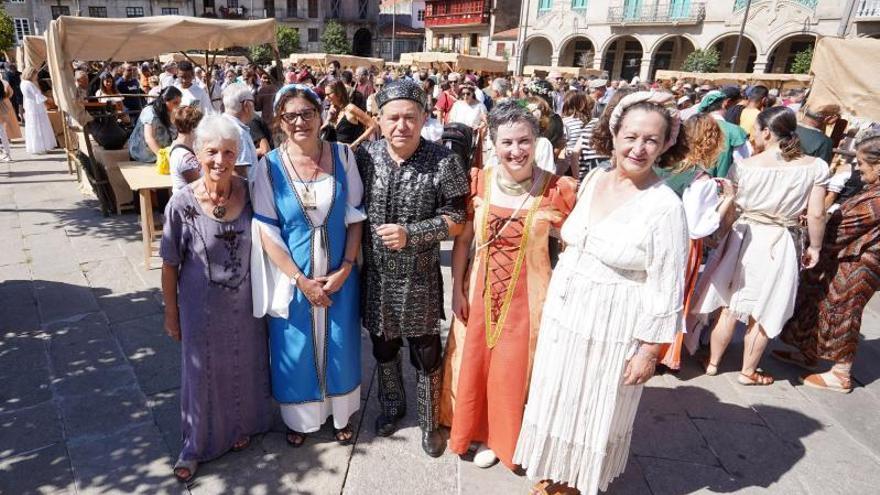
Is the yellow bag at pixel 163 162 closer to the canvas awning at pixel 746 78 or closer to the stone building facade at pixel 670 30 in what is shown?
the canvas awning at pixel 746 78

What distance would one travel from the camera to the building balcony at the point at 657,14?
3250 centimetres

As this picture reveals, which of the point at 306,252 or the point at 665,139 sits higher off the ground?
the point at 665,139

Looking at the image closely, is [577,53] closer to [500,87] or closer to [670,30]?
[670,30]

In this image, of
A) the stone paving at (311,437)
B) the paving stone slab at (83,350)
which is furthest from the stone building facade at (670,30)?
the paving stone slab at (83,350)

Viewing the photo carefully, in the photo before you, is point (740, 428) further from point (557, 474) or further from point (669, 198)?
point (669, 198)

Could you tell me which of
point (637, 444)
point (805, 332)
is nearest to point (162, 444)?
point (637, 444)

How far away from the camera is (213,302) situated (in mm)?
2303

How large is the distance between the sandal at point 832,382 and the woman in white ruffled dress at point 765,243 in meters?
0.31

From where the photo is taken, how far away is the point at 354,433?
288 cm

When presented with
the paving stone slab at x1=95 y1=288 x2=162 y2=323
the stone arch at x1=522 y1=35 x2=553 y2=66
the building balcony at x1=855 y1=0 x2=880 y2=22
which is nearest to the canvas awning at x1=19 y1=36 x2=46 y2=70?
the paving stone slab at x1=95 y1=288 x2=162 y2=323

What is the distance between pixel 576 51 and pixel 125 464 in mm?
45143

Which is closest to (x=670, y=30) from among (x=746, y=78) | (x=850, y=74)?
(x=746, y=78)

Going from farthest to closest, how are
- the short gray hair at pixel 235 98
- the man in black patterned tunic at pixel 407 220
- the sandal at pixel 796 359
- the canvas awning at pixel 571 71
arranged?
1. the canvas awning at pixel 571 71
2. the short gray hair at pixel 235 98
3. the sandal at pixel 796 359
4. the man in black patterned tunic at pixel 407 220

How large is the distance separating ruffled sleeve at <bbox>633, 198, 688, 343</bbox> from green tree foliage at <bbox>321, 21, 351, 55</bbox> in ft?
164
